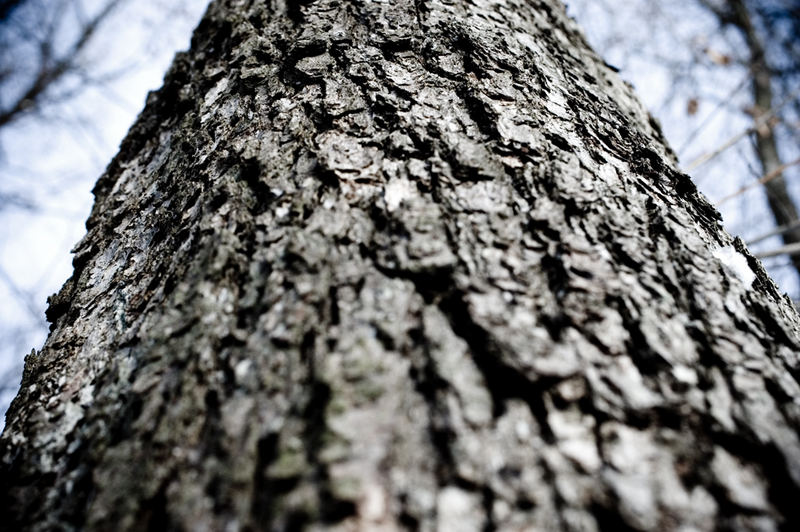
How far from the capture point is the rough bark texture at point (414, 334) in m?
0.56

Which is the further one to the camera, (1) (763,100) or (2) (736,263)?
(1) (763,100)

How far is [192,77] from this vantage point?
1.58m

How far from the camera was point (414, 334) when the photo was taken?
679mm

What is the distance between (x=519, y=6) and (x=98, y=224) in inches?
67.6

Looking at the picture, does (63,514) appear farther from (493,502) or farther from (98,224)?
(98,224)

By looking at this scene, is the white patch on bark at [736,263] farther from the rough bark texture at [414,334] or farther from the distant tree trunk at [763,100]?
the distant tree trunk at [763,100]

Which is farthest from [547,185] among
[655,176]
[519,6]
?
[519,6]

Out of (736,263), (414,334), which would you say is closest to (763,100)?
(736,263)

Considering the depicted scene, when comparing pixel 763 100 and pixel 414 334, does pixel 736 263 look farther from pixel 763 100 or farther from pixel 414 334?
pixel 763 100

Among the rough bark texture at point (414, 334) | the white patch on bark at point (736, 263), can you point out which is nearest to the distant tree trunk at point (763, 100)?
the white patch on bark at point (736, 263)

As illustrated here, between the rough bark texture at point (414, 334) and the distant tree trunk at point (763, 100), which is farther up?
Answer: the distant tree trunk at point (763, 100)

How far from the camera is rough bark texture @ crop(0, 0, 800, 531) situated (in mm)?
560

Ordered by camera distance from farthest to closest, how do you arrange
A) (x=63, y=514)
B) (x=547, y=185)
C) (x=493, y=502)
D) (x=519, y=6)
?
(x=519, y=6), (x=547, y=185), (x=63, y=514), (x=493, y=502)

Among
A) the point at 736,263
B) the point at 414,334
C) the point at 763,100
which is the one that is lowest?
the point at 414,334
